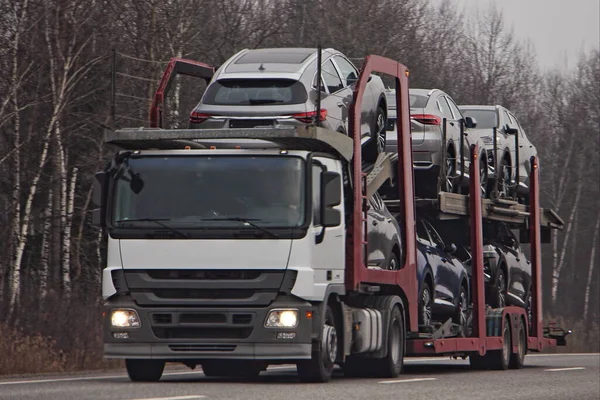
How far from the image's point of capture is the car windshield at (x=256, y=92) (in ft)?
50.6

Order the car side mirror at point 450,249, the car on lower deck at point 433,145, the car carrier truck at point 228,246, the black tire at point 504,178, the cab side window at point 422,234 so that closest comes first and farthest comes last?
the car carrier truck at point 228,246 < the car on lower deck at point 433,145 < the cab side window at point 422,234 < the car side mirror at point 450,249 < the black tire at point 504,178

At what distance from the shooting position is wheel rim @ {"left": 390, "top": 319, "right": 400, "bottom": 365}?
16781 millimetres

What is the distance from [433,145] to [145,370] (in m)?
5.39

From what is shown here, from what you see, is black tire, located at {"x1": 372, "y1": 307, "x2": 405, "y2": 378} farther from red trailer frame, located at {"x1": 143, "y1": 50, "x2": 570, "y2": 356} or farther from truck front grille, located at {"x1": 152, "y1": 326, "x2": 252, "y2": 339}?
truck front grille, located at {"x1": 152, "y1": 326, "x2": 252, "y2": 339}

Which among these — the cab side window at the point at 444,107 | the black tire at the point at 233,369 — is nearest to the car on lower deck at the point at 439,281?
the cab side window at the point at 444,107

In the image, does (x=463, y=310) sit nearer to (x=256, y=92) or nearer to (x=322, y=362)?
(x=322, y=362)

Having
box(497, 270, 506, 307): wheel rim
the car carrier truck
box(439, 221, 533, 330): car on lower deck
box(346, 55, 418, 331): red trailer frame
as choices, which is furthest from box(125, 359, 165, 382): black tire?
box(497, 270, 506, 307): wheel rim

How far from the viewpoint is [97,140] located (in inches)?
1053

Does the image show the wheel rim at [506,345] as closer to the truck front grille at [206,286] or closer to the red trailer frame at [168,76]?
the red trailer frame at [168,76]

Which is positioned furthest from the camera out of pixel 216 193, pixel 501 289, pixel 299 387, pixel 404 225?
pixel 501 289

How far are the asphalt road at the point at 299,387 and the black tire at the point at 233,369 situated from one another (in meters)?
0.19

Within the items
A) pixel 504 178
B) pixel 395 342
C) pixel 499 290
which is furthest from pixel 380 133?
pixel 499 290

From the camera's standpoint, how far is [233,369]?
18.2 m

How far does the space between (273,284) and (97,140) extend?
1297 cm
